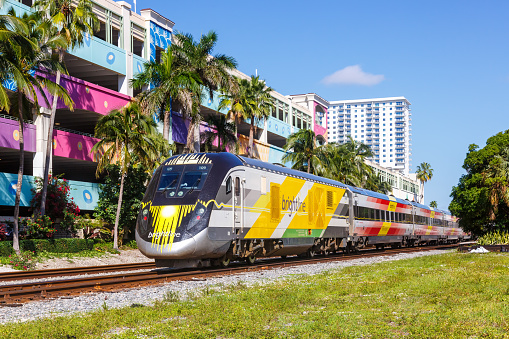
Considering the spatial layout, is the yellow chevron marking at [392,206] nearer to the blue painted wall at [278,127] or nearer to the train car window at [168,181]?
the train car window at [168,181]

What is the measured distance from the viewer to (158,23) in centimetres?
5147

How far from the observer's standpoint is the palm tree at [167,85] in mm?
40406

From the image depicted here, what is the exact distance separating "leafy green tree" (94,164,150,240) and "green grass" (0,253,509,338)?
26.9m

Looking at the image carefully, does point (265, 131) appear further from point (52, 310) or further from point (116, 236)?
point (52, 310)

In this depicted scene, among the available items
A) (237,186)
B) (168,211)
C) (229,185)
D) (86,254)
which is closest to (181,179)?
(168,211)

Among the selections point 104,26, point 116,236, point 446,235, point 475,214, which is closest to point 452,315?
point 116,236

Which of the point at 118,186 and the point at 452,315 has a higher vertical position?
the point at 118,186

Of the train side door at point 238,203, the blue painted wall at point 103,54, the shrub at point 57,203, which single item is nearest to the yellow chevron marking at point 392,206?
the shrub at point 57,203

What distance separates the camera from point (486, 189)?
42625 mm

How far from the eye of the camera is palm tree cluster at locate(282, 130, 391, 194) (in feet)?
197

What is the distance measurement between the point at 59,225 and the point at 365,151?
53.1 m

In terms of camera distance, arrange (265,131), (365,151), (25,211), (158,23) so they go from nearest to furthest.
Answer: (25,211)
(158,23)
(265,131)
(365,151)

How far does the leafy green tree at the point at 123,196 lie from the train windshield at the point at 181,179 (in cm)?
2019

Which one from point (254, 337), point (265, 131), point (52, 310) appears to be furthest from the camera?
point (265, 131)
